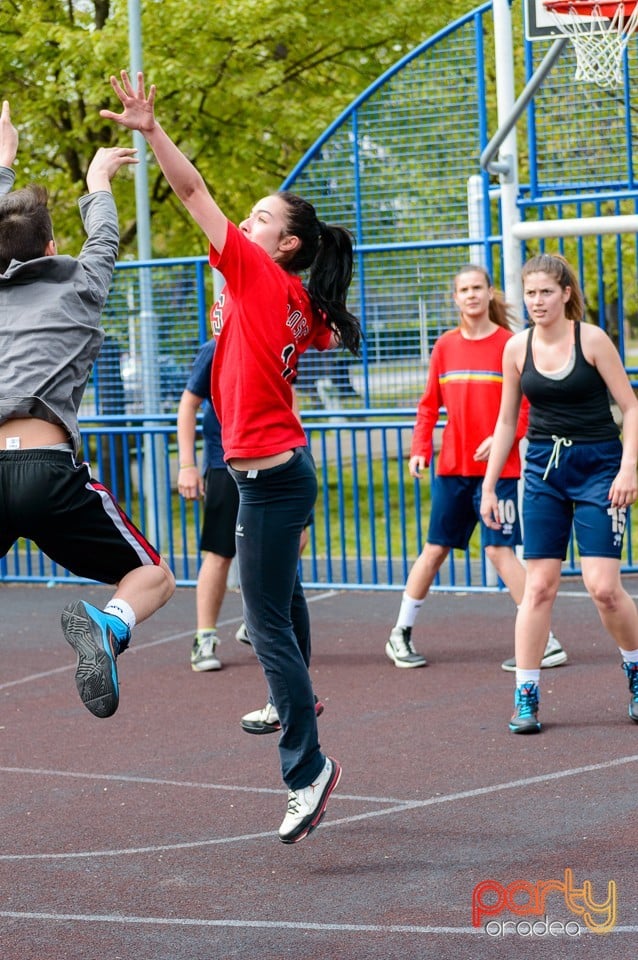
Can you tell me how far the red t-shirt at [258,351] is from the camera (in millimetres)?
4152

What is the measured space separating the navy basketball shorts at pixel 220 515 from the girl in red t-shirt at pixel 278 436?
9.73ft

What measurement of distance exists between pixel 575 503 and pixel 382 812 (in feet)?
5.70

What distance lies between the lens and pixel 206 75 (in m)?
15.2

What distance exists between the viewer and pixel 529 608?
5.86 meters

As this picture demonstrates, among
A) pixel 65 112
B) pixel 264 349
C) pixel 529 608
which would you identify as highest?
pixel 65 112

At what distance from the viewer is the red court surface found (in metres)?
3.76

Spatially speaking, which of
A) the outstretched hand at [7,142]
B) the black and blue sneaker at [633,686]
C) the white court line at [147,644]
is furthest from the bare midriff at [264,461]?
the white court line at [147,644]

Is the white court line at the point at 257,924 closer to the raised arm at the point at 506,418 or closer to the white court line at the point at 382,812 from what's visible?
the white court line at the point at 382,812

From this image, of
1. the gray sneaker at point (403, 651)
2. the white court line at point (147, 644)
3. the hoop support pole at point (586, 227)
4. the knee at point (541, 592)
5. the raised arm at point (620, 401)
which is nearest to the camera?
the raised arm at point (620, 401)

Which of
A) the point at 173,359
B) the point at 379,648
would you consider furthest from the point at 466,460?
the point at 173,359

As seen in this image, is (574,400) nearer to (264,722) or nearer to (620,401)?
(620,401)

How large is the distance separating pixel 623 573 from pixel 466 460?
10.5 feet

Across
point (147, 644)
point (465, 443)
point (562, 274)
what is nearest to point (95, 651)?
point (562, 274)

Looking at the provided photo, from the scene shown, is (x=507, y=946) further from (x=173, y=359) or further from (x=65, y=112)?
(x=65, y=112)
